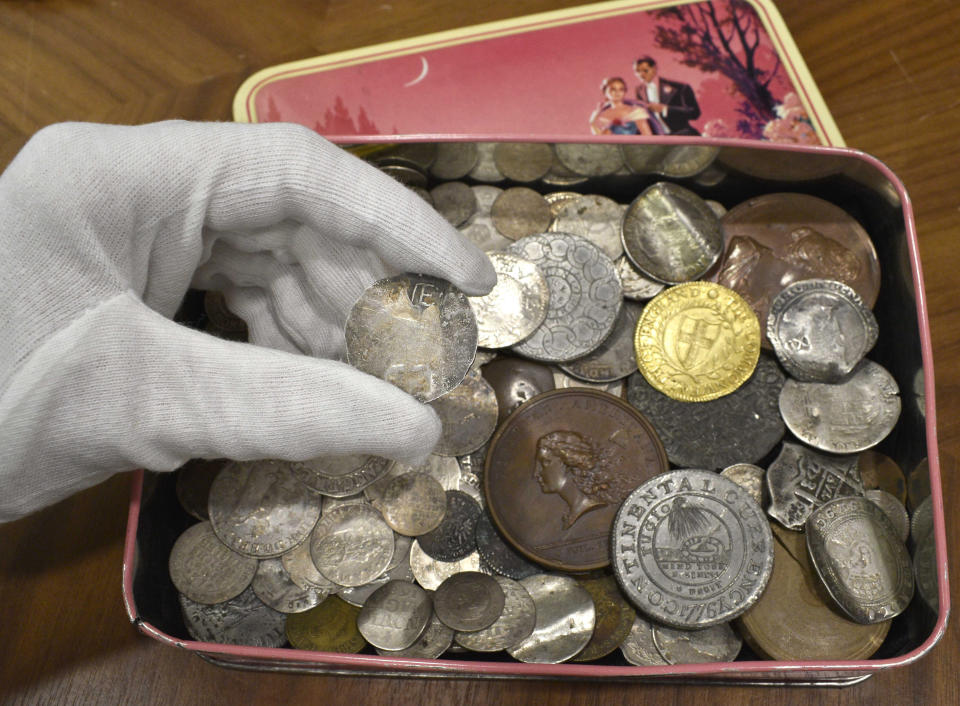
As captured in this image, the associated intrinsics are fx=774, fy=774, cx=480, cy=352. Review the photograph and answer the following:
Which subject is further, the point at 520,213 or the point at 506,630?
the point at 520,213

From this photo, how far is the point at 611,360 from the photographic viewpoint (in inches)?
39.1

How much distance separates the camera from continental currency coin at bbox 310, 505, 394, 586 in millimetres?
905

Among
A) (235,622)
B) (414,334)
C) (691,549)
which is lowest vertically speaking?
(235,622)

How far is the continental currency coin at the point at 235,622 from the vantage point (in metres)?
0.89

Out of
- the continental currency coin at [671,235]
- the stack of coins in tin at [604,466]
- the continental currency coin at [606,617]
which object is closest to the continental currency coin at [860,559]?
the stack of coins in tin at [604,466]

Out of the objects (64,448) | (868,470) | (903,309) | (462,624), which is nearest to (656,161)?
(903,309)

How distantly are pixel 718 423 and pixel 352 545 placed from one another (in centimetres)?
47

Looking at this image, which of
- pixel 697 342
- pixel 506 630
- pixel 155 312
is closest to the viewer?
pixel 155 312

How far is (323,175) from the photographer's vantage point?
74 cm

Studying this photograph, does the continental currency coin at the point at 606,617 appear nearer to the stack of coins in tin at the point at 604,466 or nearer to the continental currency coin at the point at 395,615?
the stack of coins in tin at the point at 604,466

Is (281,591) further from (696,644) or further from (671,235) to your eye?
(671,235)

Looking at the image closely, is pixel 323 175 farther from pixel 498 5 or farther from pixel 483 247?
pixel 498 5

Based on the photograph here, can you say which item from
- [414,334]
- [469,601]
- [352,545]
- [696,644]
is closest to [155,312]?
[414,334]

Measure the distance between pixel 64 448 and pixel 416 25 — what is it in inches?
32.4
